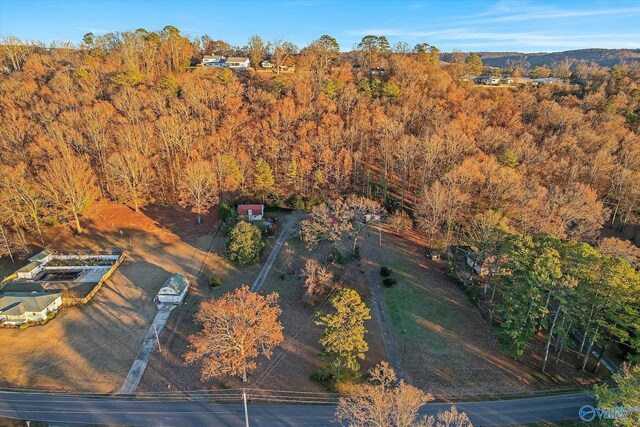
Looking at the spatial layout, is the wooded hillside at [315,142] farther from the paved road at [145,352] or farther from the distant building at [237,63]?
the paved road at [145,352]

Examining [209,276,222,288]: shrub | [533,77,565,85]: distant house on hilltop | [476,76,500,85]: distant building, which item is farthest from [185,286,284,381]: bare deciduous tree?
[533,77,565,85]: distant house on hilltop

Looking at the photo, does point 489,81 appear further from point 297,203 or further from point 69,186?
point 69,186

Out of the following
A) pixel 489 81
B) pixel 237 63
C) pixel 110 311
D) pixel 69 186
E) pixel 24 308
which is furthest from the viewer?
pixel 237 63

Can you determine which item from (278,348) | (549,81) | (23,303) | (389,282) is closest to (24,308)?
(23,303)

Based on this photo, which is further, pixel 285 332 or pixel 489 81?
pixel 489 81

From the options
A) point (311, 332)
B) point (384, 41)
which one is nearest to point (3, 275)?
point (311, 332)

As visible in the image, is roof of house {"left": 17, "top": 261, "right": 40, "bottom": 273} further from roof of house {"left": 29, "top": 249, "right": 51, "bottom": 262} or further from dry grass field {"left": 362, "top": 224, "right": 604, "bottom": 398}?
dry grass field {"left": 362, "top": 224, "right": 604, "bottom": 398}

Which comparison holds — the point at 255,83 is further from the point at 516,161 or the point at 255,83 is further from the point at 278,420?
the point at 278,420

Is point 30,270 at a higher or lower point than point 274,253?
higher
